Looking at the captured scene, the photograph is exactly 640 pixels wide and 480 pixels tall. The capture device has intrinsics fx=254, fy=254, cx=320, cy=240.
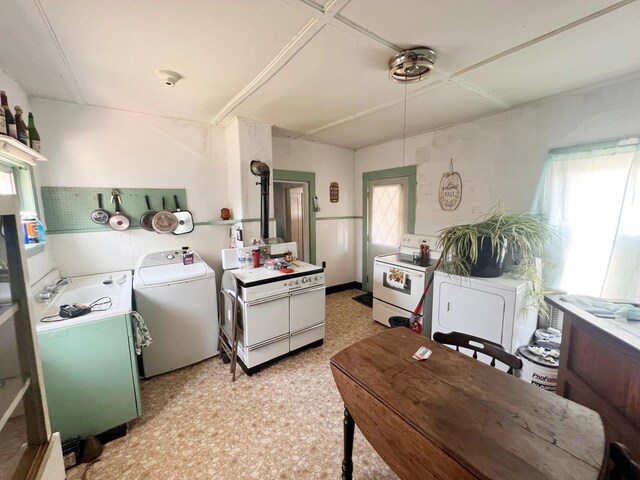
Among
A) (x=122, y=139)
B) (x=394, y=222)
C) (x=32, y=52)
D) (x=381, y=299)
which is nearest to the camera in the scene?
(x=32, y=52)

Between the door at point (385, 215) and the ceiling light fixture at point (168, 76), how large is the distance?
2932mm

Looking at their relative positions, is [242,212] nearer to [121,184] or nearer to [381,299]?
[121,184]

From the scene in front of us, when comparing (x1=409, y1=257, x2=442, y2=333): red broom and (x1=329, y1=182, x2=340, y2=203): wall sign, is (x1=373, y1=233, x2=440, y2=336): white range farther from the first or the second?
(x1=329, y1=182, x2=340, y2=203): wall sign

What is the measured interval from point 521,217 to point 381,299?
5.65ft

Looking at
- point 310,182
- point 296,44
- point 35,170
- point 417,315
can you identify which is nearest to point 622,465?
point 417,315

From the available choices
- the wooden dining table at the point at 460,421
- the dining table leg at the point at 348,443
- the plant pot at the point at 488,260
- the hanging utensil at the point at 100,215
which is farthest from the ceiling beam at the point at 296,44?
the dining table leg at the point at 348,443

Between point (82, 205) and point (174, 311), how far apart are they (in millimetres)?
1370

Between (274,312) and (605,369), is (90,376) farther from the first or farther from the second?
(605,369)

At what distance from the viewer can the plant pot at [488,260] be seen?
215 centimetres

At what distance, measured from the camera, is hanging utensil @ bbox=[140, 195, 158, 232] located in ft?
8.87

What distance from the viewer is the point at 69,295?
6.69ft

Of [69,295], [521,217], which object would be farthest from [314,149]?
[69,295]

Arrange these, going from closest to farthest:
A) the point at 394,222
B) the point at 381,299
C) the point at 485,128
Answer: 1. the point at 485,128
2. the point at 381,299
3. the point at 394,222

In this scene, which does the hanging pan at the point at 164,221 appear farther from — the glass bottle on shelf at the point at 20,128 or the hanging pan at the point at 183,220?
the glass bottle on shelf at the point at 20,128
